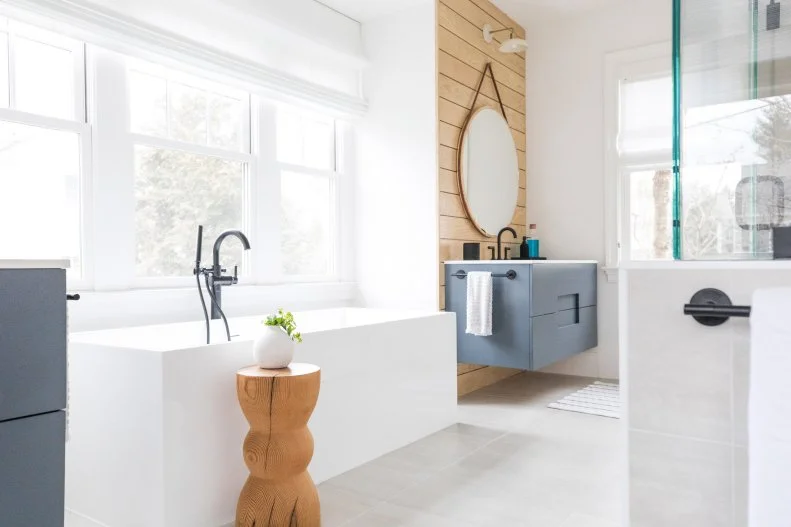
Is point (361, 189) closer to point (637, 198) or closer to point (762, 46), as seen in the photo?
point (637, 198)

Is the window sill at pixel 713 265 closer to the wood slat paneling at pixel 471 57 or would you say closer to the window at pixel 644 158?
the wood slat paneling at pixel 471 57

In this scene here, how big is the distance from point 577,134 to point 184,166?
2836 millimetres

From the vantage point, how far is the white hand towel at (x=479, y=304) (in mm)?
3564

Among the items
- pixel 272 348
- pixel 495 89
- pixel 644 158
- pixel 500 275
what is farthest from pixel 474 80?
pixel 272 348

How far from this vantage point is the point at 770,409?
0.92 meters

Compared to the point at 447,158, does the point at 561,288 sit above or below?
below

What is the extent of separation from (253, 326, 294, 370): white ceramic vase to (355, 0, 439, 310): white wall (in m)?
1.81

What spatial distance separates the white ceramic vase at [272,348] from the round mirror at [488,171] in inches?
86.2

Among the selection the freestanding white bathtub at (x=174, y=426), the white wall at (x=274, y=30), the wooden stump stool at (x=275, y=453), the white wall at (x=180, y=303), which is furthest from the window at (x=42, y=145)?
the wooden stump stool at (x=275, y=453)

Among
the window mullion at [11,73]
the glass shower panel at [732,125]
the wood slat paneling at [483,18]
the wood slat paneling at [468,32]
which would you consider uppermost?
the wood slat paneling at [483,18]

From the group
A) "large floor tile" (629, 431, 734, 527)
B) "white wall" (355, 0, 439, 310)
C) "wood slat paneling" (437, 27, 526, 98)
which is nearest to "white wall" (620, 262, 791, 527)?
"large floor tile" (629, 431, 734, 527)

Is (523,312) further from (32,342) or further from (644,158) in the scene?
(32,342)

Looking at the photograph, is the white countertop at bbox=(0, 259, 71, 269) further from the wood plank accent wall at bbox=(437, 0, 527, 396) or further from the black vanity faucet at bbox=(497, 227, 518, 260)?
the black vanity faucet at bbox=(497, 227, 518, 260)

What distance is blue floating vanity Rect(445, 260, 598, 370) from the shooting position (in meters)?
3.51
